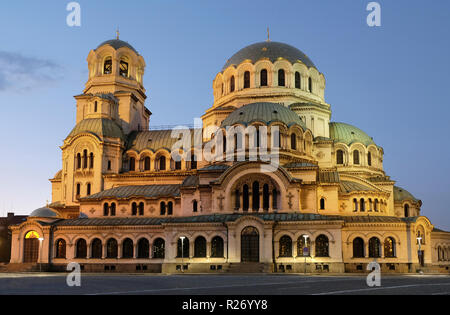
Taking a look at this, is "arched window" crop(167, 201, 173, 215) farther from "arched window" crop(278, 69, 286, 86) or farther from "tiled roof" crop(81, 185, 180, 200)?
"arched window" crop(278, 69, 286, 86)

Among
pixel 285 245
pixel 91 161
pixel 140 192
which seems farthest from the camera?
pixel 91 161

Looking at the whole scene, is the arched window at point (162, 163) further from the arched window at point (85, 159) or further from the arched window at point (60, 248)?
the arched window at point (60, 248)

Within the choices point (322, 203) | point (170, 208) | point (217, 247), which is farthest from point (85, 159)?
point (322, 203)

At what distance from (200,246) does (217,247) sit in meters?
1.71

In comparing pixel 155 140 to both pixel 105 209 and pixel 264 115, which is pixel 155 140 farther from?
pixel 264 115

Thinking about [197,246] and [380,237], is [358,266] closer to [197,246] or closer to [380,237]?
[380,237]

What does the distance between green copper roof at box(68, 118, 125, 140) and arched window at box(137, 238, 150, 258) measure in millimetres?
16097

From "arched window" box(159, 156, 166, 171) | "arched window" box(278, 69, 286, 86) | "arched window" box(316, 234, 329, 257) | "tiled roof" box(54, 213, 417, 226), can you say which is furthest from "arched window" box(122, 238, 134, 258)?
"arched window" box(278, 69, 286, 86)

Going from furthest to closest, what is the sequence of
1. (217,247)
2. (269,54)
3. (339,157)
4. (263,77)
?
(269,54)
(263,77)
(339,157)
(217,247)

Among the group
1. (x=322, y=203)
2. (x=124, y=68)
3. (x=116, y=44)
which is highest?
(x=116, y=44)

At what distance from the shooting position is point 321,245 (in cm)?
4928

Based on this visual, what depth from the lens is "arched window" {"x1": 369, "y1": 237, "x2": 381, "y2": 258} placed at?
5106 cm

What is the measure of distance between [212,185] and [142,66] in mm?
29152
